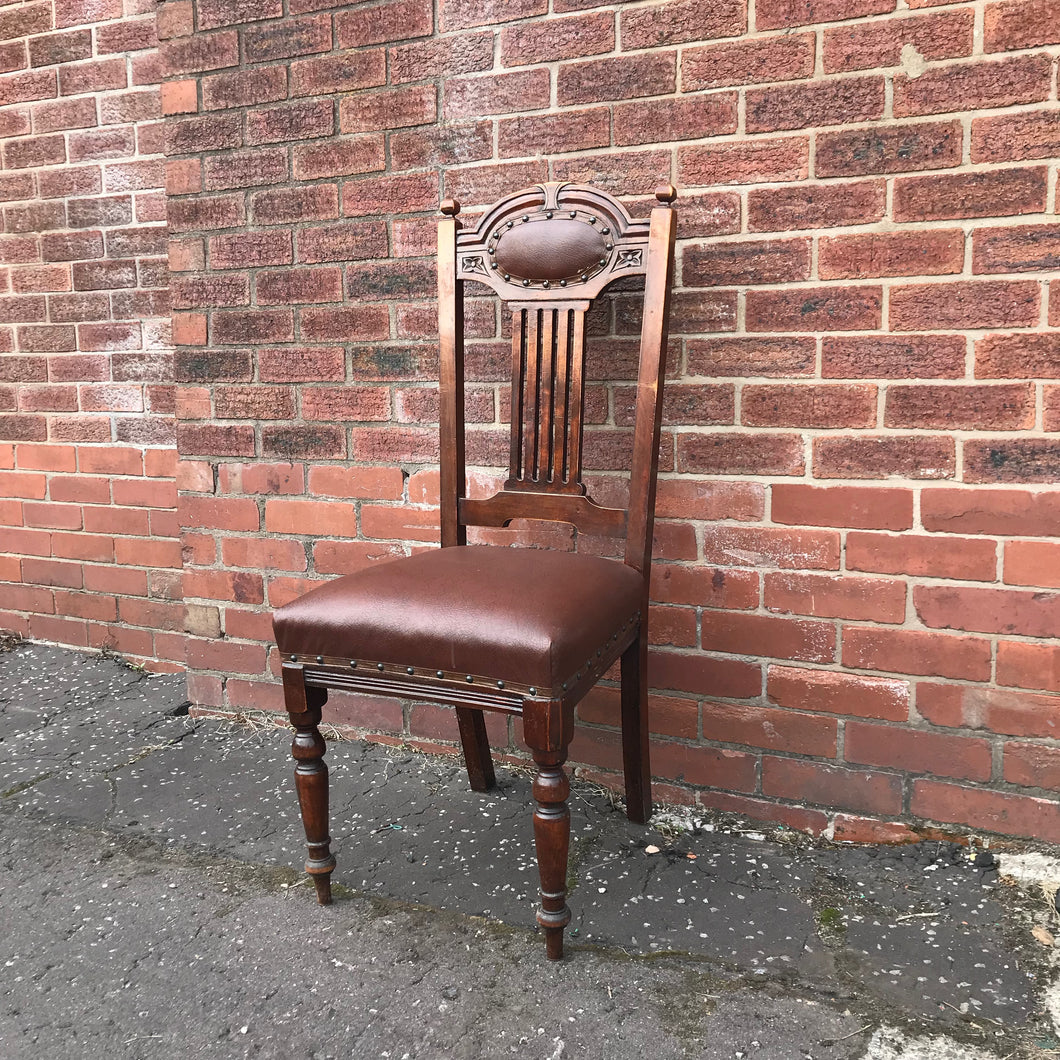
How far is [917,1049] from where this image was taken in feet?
4.07

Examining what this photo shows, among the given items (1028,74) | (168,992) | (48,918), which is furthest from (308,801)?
(1028,74)

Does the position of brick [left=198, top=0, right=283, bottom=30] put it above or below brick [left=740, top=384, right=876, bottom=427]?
above

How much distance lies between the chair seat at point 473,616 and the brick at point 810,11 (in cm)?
112

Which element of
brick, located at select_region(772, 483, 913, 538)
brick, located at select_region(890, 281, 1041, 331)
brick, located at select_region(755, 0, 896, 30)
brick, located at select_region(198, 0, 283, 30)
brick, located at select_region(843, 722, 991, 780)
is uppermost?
brick, located at select_region(198, 0, 283, 30)

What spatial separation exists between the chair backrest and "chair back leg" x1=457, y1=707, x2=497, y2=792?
0.39 m

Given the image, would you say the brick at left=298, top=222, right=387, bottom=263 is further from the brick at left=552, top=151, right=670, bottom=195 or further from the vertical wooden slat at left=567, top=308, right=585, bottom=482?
the vertical wooden slat at left=567, top=308, right=585, bottom=482

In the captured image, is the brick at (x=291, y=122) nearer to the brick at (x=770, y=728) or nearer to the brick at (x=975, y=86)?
the brick at (x=975, y=86)

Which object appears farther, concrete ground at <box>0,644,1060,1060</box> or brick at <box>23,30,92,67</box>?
brick at <box>23,30,92,67</box>

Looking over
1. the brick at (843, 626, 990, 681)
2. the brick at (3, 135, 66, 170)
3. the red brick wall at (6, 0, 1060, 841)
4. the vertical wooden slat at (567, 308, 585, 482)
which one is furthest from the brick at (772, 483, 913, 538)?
the brick at (3, 135, 66, 170)

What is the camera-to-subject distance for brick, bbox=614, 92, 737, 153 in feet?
5.84

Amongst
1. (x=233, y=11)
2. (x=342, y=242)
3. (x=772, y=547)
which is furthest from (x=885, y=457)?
(x=233, y=11)

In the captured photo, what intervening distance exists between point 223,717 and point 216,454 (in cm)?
73

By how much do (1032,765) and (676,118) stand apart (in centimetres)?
146

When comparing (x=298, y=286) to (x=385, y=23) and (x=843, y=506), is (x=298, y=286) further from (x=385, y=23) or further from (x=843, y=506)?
(x=843, y=506)
